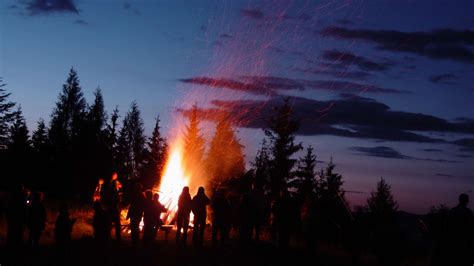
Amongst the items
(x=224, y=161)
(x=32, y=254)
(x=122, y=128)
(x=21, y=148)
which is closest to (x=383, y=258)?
(x=32, y=254)

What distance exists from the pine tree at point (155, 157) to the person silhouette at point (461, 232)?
146ft

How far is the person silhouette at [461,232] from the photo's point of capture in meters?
13.3

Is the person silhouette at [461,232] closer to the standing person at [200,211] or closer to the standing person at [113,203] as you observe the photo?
the standing person at [200,211]

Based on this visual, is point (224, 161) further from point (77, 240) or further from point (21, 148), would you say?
point (77, 240)

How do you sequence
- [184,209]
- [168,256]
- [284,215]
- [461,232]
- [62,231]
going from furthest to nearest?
[184,209] < [284,215] < [168,256] < [62,231] < [461,232]

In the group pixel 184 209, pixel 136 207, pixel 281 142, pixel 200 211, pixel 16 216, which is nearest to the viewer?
pixel 16 216

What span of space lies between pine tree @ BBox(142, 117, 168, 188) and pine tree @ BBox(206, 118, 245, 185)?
17.6 ft

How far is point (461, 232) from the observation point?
524 inches

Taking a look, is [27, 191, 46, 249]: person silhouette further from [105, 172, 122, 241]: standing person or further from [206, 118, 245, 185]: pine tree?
[206, 118, 245, 185]: pine tree

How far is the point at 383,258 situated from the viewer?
15664mm

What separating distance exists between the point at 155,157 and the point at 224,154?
964 cm

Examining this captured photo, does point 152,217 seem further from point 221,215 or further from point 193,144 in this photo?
point 193,144

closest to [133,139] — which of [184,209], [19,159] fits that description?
[19,159]

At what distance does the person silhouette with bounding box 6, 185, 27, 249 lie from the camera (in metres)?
15.8
